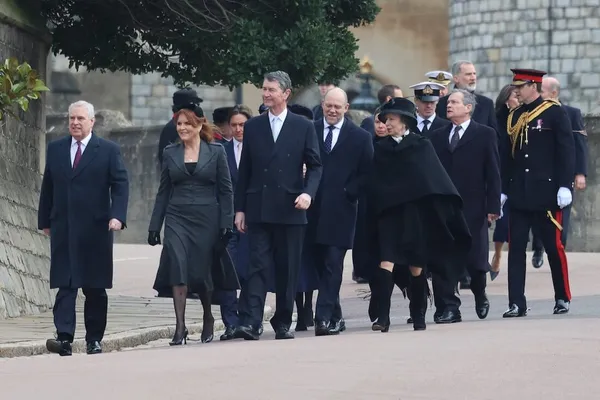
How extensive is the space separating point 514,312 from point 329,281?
4.85ft

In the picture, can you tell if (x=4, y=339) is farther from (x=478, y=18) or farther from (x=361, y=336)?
(x=478, y=18)

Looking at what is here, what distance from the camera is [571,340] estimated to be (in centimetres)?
1195

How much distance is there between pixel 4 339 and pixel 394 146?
2.80 m

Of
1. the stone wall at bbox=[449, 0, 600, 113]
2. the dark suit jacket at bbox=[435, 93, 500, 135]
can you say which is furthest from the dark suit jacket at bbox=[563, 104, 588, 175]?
the stone wall at bbox=[449, 0, 600, 113]

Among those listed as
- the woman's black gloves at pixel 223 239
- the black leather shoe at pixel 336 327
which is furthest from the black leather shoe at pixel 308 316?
the woman's black gloves at pixel 223 239

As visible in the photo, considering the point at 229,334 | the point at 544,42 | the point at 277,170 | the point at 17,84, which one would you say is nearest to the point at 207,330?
the point at 229,334

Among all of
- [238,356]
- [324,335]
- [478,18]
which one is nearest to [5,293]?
[324,335]

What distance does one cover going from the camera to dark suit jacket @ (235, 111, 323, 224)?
44.3ft

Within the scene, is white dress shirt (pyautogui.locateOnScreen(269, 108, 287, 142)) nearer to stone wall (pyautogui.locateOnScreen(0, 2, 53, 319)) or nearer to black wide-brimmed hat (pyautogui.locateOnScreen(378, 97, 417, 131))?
black wide-brimmed hat (pyautogui.locateOnScreen(378, 97, 417, 131))

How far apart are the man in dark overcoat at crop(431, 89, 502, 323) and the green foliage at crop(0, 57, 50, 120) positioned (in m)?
2.98

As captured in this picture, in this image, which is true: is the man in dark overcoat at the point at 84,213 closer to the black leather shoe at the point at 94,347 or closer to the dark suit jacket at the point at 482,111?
the black leather shoe at the point at 94,347

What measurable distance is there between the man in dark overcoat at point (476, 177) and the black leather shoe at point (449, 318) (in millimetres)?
446

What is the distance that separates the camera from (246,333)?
13312mm

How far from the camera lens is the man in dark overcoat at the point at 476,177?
1470 centimetres
